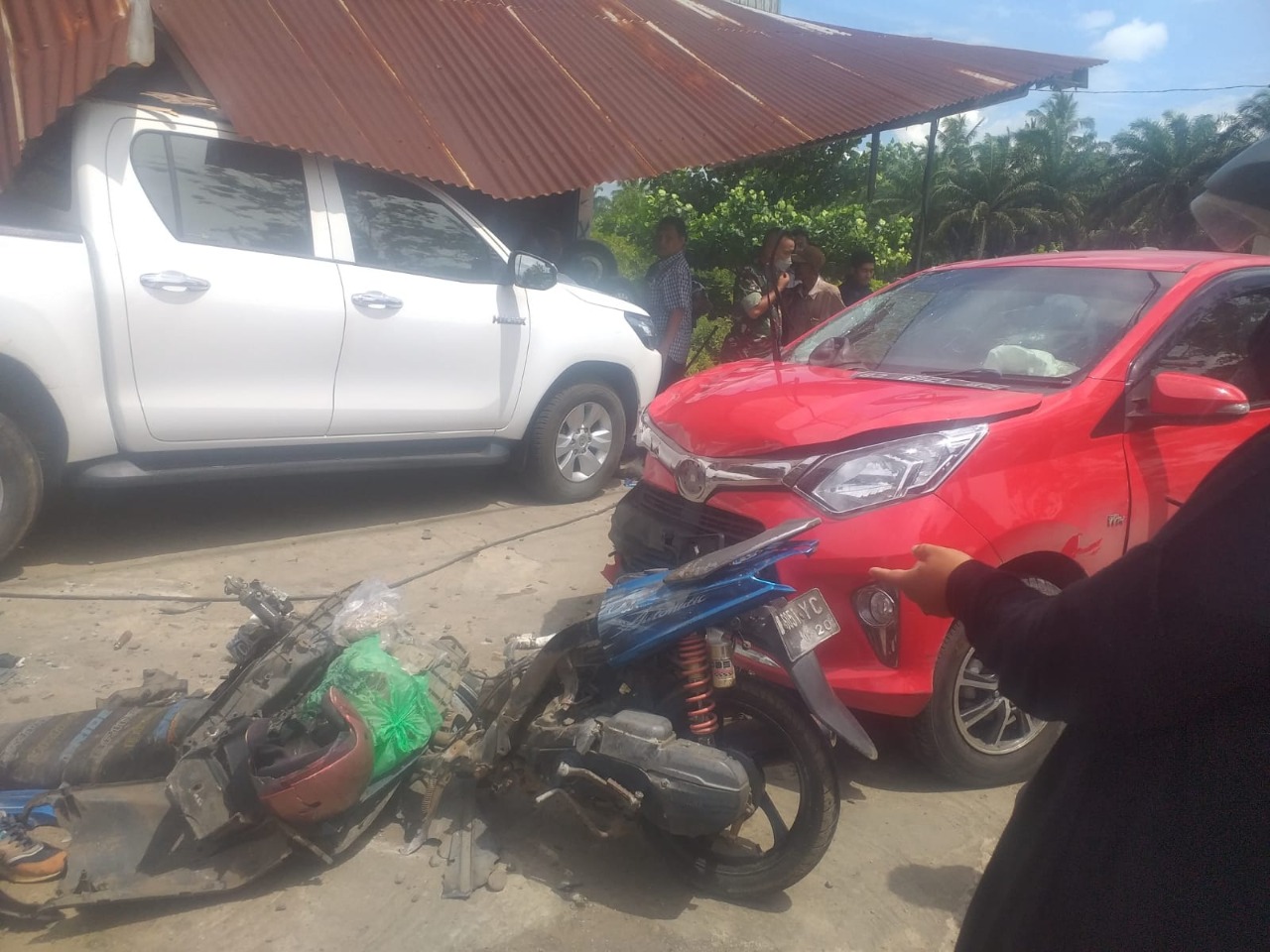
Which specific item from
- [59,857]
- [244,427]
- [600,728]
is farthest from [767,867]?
[244,427]

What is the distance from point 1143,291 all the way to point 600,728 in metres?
2.49

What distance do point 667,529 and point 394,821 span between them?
126 cm

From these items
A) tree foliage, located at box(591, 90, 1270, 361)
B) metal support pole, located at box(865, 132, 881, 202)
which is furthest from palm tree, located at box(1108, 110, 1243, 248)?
metal support pole, located at box(865, 132, 881, 202)

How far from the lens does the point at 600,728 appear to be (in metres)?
2.55

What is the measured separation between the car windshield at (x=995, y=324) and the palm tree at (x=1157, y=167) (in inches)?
1764

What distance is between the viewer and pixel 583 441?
622 cm

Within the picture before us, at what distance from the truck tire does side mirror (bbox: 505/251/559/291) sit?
8.49 feet

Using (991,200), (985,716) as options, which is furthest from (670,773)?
(991,200)

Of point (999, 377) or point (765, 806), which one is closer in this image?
point (765, 806)

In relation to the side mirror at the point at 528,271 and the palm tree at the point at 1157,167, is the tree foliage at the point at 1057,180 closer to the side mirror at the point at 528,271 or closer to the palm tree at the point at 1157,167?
the palm tree at the point at 1157,167

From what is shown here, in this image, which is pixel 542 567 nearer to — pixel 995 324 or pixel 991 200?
pixel 995 324

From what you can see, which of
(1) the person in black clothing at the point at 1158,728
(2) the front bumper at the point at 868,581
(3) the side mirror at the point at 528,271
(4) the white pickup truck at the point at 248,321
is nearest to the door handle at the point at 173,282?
(4) the white pickup truck at the point at 248,321

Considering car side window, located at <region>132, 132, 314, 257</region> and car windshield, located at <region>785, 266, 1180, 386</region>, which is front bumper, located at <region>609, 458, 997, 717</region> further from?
car side window, located at <region>132, 132, 314, 257</region>

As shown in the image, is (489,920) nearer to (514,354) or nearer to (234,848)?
(234,848)
